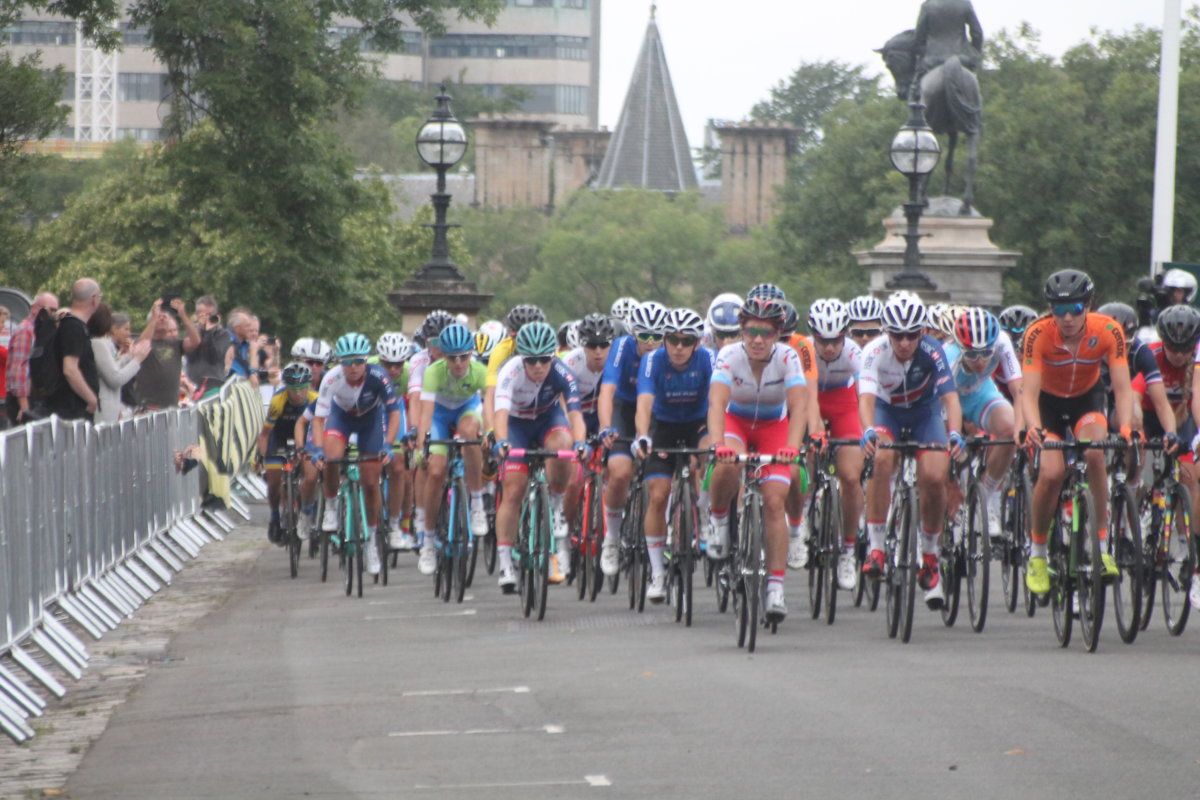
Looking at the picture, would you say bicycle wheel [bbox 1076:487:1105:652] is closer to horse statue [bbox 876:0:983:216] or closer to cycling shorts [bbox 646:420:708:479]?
cycling shorts [bbox 646:420:708:479]

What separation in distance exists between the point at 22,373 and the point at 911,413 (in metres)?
6.06

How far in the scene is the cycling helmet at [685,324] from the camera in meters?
14.8

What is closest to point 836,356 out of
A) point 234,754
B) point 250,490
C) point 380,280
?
point 234,754

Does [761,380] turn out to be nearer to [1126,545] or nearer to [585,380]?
[1126,545]

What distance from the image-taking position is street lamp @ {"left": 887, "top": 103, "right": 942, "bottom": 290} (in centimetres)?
3027

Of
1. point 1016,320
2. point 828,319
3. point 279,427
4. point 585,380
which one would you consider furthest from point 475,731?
point 279,427

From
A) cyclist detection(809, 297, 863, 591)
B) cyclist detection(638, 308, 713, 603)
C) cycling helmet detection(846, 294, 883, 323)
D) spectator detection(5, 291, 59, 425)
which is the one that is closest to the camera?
cyclist detection(638, 308, 713, 603)

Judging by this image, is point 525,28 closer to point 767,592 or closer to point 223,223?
point 223,223

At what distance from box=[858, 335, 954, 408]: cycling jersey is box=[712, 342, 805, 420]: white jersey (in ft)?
1.53

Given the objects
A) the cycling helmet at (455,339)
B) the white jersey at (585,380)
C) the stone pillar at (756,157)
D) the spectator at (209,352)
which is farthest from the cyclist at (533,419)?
the stone pillar at (756,157)

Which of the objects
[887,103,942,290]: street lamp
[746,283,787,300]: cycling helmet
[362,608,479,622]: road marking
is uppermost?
[887,103,942,290]: street lamp

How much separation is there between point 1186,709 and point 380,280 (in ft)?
182

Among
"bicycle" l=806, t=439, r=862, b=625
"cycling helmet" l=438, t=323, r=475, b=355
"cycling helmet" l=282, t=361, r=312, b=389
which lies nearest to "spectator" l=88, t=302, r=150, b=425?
"cycling helmet" l=438, t=323, r=475, b=355

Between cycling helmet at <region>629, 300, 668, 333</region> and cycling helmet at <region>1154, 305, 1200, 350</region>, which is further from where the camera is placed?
cycling helmet at <region>629, 300, 668, 333</region>
